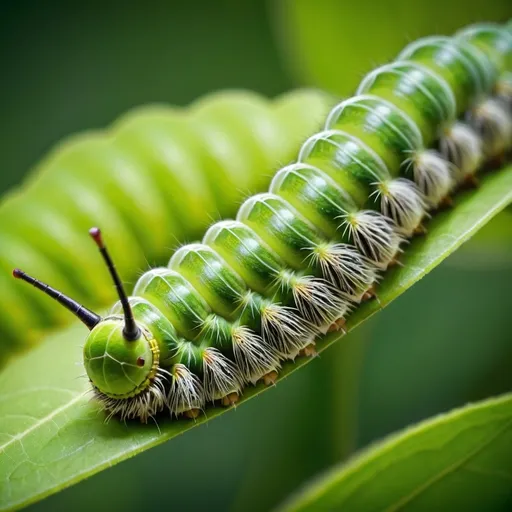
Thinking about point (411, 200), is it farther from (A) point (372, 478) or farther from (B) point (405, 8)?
(B) point (405, 8)

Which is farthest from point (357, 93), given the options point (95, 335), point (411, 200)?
point (95, 335)

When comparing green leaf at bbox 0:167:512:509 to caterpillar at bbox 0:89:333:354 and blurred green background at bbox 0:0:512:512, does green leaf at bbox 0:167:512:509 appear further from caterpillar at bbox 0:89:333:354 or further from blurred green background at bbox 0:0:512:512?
blurred green background at bbox 0:0:512:512

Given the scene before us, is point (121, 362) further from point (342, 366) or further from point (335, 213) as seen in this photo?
point (342, 366)

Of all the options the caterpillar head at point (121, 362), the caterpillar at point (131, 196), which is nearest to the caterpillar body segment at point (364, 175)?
the caterpillar at point (131, 196)

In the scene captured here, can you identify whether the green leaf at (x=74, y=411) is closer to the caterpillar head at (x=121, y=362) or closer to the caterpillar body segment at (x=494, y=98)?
the caterpillar head at (x=121, y=362)

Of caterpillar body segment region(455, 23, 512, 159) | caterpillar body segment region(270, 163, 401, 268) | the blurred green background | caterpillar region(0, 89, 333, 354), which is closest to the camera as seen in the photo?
caterpillar body segment region(270, 163, 401, 268)

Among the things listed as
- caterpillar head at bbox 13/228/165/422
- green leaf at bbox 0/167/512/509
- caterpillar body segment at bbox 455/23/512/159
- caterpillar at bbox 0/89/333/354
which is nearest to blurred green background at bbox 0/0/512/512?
caterpillar body segment at bbox 455/23/512/159
